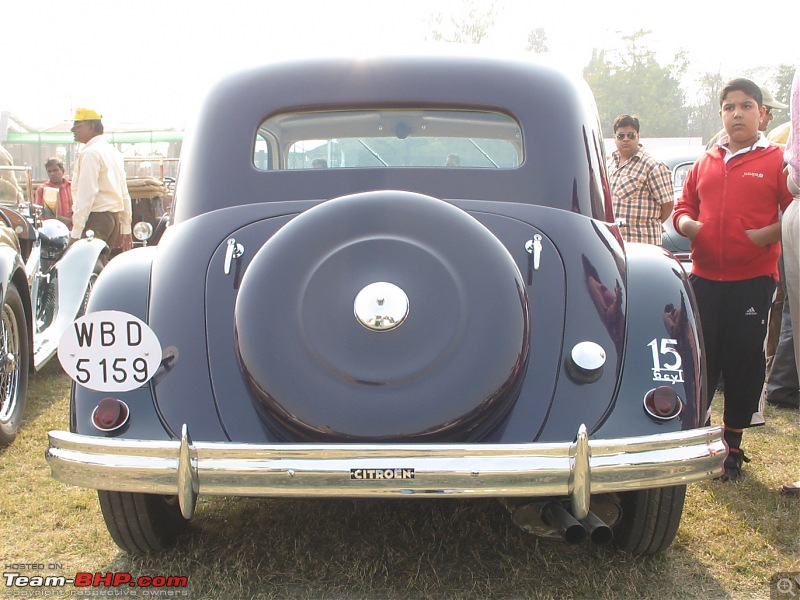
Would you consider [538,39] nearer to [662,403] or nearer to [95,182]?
[95,182]

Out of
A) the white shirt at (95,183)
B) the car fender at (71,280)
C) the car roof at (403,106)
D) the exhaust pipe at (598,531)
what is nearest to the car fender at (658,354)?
the exhaust pipe at (598,531)

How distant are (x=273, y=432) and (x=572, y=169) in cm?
146

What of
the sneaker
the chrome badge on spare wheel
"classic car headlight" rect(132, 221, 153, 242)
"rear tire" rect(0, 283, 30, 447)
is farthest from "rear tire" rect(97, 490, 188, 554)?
the sneaker

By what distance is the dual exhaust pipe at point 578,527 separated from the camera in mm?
2402

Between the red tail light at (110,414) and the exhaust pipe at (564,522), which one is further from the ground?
the red tail light at (110,414)

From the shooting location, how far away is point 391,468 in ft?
7.25

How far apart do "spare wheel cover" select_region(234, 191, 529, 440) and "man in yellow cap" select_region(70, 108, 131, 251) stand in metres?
4.76

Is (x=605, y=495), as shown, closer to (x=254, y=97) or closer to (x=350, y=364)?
(x=350, y=364)

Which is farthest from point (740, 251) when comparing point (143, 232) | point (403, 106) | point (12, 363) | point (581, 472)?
point (12, 363)

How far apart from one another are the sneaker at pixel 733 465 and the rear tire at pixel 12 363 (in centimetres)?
362

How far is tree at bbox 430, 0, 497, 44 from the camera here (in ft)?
127

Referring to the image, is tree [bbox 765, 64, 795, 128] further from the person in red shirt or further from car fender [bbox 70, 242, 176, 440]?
car fender [bbox 70, 242, 176, 440]

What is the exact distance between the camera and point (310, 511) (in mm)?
3289

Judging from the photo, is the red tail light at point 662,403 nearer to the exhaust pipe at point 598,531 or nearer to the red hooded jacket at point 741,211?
the exhaust pipe at point 598,531
